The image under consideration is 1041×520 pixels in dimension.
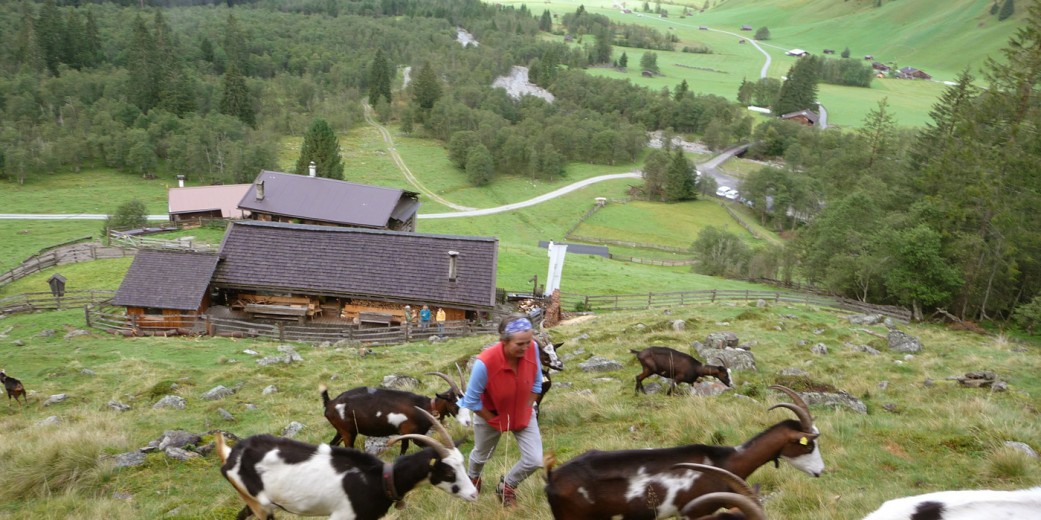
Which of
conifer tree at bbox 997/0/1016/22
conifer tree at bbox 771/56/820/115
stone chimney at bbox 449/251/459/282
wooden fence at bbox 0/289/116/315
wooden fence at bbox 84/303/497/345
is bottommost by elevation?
wooden fence at bbox 0/289/116/315

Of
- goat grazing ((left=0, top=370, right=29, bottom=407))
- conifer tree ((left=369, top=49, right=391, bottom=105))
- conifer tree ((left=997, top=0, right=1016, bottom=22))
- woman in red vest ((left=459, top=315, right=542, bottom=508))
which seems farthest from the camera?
conifer tree ((left=997, top=0, right=1016, bottom=22))

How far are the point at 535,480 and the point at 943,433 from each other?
6.63 m

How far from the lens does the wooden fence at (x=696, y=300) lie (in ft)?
103

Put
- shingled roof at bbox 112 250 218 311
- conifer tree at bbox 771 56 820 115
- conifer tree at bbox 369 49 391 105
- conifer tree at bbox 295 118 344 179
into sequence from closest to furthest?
1. shingled roof at bbox 112 250 218 311
2. conifer tree at bbox 295 118 344 179
3. conifer tree at bbox 369 49 391 105
4. conifer tree at bbox 771 56 820 115

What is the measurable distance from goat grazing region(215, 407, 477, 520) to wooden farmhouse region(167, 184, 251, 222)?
5015 cm

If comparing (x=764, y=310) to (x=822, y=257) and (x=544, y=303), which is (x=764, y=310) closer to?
(x=544, y=303)

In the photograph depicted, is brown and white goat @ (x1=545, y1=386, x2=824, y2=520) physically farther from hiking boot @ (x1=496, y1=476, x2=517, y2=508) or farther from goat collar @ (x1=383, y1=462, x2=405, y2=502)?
goat collar @ (x1=383, y1=462, x2=405, y2=502)

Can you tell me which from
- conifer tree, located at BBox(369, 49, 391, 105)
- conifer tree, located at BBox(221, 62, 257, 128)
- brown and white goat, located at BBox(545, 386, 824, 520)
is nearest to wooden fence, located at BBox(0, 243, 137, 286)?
brown and white goat, located at BBox(545, 386, 824, 520)

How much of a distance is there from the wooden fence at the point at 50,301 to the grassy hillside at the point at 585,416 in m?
8.49

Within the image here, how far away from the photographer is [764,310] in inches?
995

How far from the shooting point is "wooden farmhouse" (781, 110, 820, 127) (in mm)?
119562

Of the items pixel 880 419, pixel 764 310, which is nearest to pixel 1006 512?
pixel 880 419

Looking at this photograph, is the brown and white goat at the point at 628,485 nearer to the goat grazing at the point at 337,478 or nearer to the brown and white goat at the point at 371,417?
the goat grazing at the point at 337,478

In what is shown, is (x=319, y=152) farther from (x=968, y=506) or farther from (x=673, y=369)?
(x=968, y=506)
